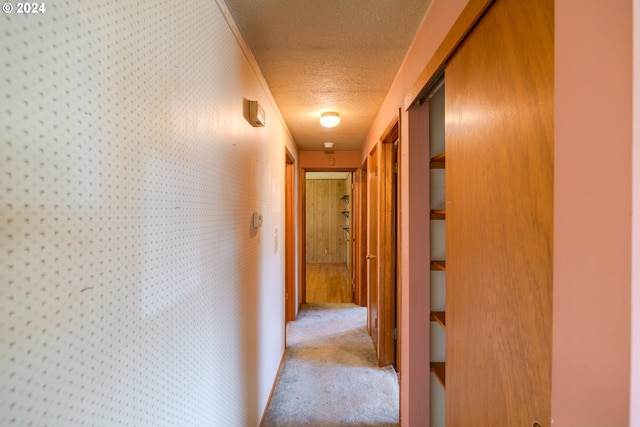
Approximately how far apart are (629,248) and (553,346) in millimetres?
259

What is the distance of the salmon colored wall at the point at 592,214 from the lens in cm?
41

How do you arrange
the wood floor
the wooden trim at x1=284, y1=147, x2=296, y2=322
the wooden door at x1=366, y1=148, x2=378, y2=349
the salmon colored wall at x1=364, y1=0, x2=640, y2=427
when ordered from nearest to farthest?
the salmon colored wall at x1=364, y1=0, x2=640, y2=427 → the wooden door at x1=366, y1=148, x2=378, y2=349 → the wooden trim at x1=284, y1=147, x2=296, y2=322 → the wood floor

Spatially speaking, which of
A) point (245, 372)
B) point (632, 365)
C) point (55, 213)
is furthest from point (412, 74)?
point (245, 372)

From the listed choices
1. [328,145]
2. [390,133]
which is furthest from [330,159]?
[390,133]

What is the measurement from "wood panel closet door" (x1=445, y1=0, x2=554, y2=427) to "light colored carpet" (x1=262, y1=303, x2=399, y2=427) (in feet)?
3.72

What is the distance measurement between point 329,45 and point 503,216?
1241 millimetres

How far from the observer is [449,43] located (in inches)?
39.0

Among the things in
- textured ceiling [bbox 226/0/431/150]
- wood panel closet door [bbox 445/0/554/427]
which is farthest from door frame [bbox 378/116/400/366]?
wood panel closet door [bbox 445/0/554/427]

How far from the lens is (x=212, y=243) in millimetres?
1066

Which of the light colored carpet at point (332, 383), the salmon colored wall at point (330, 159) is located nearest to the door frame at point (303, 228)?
the salmon colored wall at point (330, 159)

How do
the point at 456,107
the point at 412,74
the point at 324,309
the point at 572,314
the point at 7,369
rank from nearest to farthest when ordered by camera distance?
the point at 7,369 < the point at 572,314 < the point at 456,107 < the point at 412,74 < the point at 324,309

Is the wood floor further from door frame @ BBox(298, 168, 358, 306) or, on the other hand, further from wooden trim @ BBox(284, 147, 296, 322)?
wooden trim @ BBox(284, 147, 296, 322)

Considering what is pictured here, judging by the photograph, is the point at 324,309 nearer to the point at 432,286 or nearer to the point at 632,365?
the point at 432,286

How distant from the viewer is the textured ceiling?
3.92 feet
